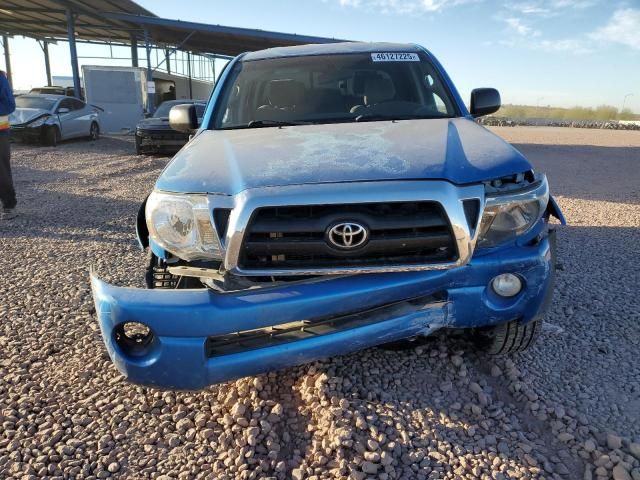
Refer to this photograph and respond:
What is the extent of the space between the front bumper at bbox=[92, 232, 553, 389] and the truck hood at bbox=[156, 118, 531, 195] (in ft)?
1.42

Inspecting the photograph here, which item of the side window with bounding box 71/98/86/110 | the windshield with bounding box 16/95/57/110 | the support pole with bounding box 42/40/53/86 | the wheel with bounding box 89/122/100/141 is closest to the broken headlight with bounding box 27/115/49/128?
the windshield with bounding box 16/95/57/110

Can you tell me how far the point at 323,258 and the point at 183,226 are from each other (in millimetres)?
651

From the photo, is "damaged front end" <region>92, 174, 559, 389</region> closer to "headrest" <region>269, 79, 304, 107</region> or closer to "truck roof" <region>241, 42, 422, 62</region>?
"headrest" <region>269, 79, 304, 107</region>

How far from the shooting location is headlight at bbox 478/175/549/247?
2180 mm

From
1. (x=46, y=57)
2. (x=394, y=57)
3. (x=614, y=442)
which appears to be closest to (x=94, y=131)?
(x=394, y=57)

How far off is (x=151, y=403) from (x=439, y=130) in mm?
2190

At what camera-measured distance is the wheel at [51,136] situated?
1466 cm

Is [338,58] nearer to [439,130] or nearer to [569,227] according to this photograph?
[439,130]

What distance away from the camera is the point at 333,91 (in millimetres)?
3561

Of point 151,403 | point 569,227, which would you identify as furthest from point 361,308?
point 569,227

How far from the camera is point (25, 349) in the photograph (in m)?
3.08

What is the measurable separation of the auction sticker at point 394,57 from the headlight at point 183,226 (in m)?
2.25

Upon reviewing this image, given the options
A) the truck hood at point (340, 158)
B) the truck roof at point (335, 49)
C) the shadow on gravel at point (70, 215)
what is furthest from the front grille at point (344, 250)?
the shadow on gravel at point (70, 215)

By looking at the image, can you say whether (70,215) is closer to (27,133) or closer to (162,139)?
(162,139)
